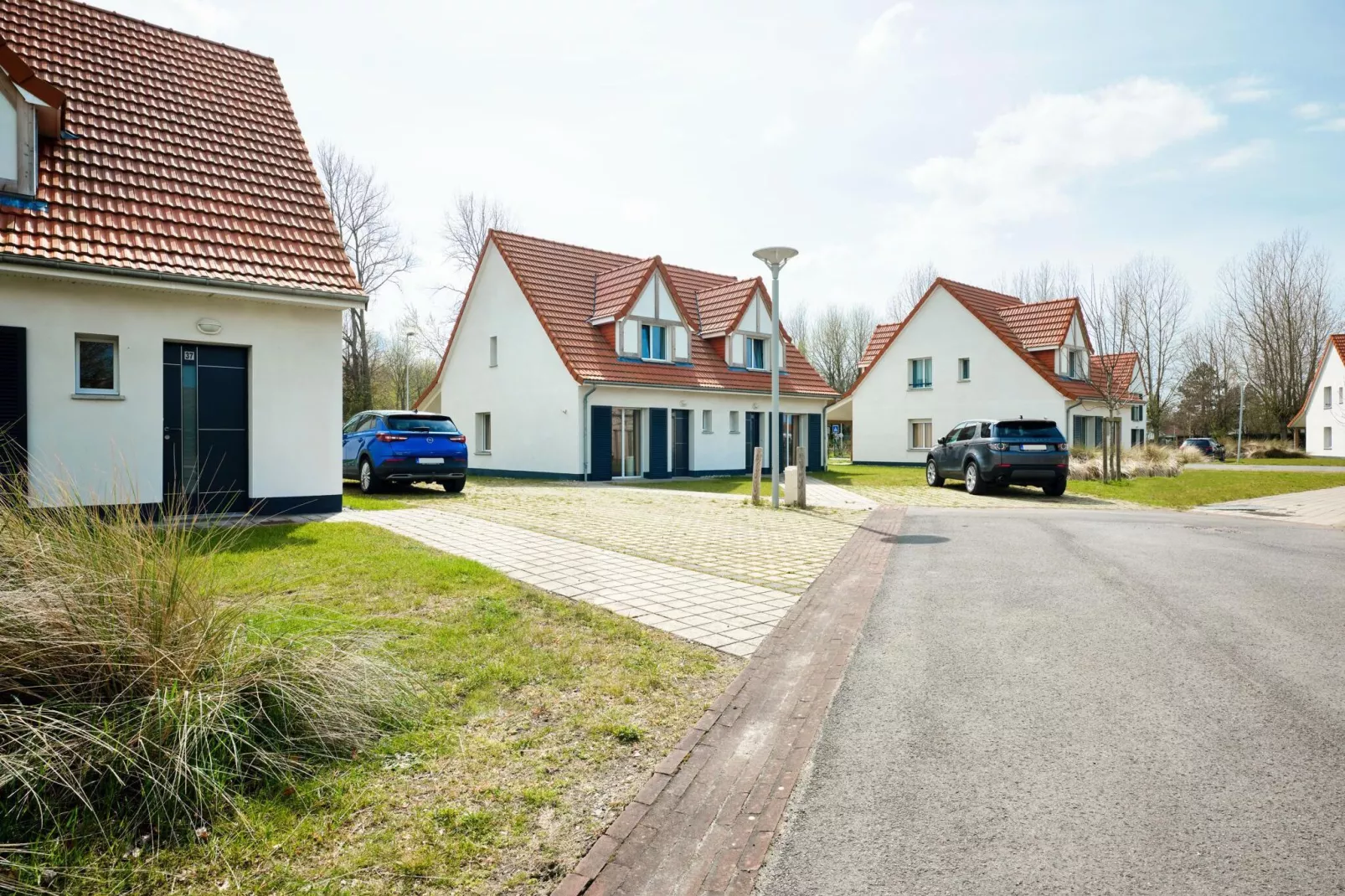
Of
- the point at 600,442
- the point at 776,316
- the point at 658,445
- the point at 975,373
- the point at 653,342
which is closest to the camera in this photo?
the point at 776,316

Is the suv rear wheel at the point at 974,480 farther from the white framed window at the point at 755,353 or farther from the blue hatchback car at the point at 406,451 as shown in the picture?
the blue hatchback car at the point at 406,451

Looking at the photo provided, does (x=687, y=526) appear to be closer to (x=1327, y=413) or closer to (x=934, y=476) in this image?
(x=934, y=476)

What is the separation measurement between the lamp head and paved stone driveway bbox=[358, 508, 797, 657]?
724 centimetres

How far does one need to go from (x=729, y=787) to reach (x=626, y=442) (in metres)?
23.0

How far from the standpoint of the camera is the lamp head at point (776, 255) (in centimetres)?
1497

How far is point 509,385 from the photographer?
1078 inches

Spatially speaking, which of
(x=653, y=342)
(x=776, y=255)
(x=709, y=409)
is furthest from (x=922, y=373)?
(x=776, y=255)

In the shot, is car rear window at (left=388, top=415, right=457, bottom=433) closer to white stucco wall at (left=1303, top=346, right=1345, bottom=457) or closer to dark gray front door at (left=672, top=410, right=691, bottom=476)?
dark gray front door at (left=672, top=410, right=691, bottom=476)

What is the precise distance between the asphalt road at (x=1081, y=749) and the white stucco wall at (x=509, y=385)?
18109mm

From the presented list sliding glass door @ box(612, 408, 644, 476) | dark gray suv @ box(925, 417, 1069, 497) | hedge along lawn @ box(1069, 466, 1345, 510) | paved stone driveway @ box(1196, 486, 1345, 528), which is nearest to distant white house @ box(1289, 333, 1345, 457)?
hedge along lawn @ box(1069, 466, 1345, 510)

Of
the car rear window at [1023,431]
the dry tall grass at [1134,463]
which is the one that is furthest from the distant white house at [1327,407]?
the car rear window at [1023,431]

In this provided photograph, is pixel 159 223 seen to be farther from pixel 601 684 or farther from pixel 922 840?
pixel 922 840

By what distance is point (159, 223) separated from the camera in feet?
38.2

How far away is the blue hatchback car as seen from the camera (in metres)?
16.9
